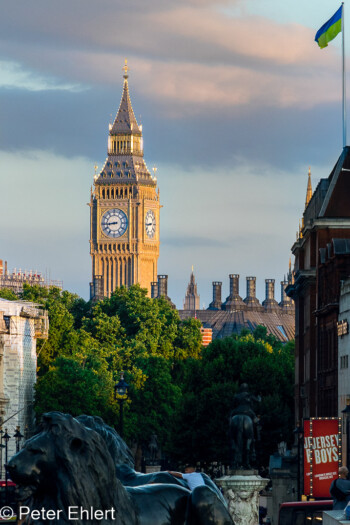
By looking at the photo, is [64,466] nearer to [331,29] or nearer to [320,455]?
[320,455]

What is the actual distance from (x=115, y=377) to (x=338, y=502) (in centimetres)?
10176

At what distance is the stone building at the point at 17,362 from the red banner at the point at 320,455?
191 ft

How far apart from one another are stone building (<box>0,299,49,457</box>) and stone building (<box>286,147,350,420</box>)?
27.2 metres

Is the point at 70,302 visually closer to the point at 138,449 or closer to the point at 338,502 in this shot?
the point at 138,449

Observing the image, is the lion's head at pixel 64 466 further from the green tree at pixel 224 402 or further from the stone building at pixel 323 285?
the green tree at pixel 224 402

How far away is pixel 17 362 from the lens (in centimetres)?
11956

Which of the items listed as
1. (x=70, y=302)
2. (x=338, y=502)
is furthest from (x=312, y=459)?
(x=70, y=302)

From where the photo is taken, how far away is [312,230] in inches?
3423

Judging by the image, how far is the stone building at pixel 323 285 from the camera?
77.3m

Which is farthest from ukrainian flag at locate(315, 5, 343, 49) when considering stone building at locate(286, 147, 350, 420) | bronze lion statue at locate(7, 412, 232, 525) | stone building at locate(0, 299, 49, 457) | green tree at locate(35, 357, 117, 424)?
bronze lion statue at locate(7, 412, 232, 525)

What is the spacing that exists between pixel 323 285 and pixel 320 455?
26589 millimetres

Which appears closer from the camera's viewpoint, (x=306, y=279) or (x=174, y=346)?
(x=306, y=279)

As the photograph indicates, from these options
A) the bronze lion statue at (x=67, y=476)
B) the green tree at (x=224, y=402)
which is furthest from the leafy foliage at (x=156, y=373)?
the bronze lion statue at (x=67, y=476)

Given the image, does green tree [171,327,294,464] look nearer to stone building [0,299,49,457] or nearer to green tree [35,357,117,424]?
green tree [35,357,117,424]
